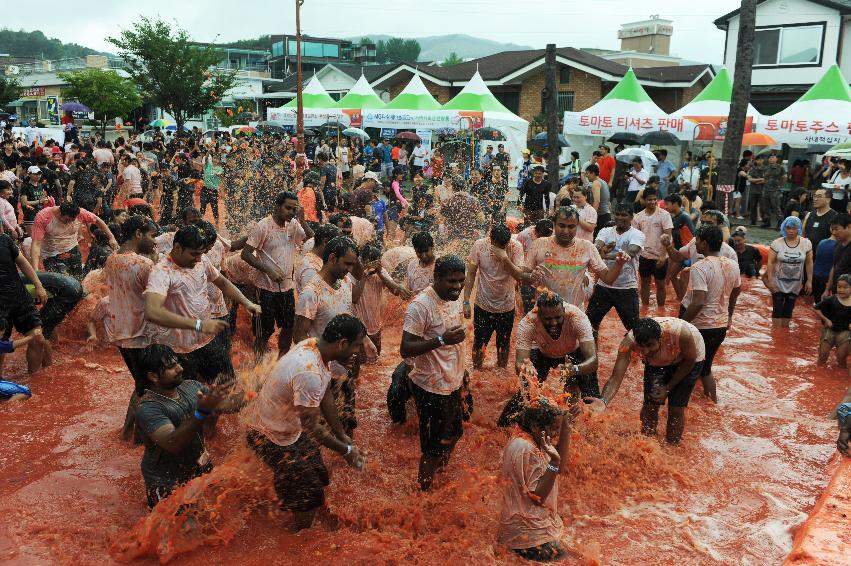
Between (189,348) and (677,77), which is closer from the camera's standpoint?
(189,348)

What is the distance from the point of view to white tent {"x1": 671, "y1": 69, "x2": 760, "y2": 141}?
1791 centimetres

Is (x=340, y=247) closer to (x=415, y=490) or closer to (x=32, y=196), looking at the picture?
(x=415, y=490)

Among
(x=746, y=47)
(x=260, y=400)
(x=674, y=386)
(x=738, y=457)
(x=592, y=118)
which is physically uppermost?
(x=746, y=47)

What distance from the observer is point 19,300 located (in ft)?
23.9

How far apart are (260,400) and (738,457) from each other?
425cm

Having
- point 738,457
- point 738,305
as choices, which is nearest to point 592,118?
point 738,305

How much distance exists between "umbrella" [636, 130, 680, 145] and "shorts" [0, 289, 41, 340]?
1541 cm

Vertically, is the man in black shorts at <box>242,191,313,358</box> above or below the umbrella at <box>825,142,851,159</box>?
below

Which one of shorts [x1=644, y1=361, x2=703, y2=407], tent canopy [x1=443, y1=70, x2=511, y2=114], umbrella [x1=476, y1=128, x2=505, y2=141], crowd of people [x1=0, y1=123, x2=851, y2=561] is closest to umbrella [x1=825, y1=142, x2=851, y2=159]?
crowd of people [x1=0, y1=123, x2=851, y2=561]

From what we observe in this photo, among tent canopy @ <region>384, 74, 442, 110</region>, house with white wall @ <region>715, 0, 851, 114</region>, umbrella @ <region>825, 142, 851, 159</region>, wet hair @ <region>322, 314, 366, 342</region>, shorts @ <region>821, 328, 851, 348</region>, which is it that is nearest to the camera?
wet hair @ <region>322, 314, 366, 342</region>

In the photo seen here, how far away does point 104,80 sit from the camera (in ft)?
138

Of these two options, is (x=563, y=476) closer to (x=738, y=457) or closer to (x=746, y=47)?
(x=738, y=457)

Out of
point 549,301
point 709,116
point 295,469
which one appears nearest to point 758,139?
point 709,116

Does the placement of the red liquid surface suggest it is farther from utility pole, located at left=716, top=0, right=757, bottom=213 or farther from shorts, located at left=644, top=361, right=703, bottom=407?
utility pole, located at left=716, top=0, right=757, bottom=213
